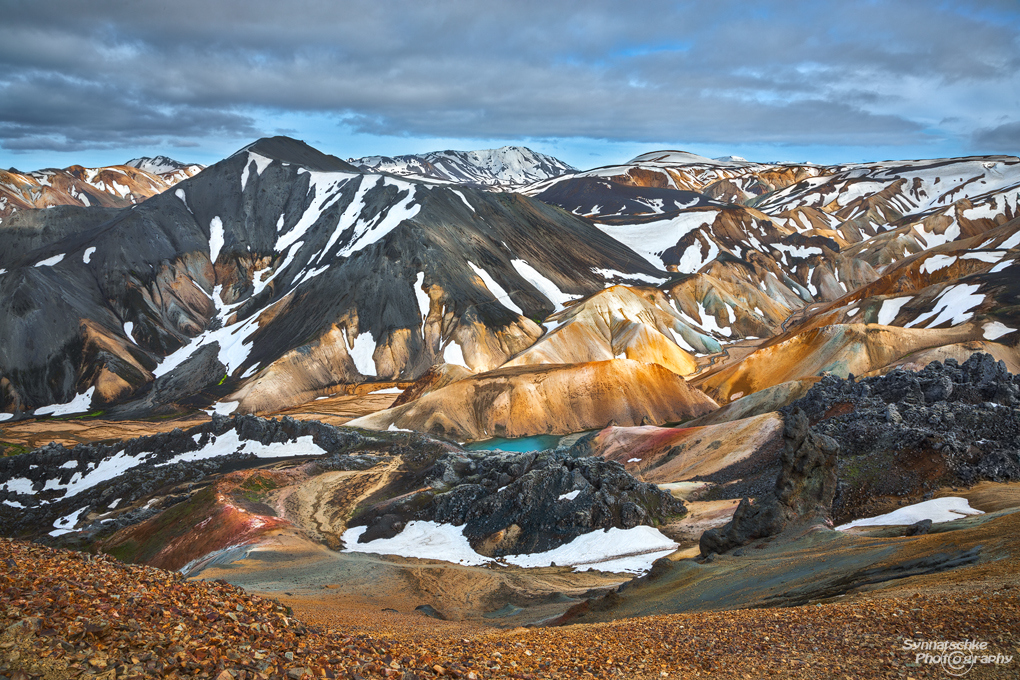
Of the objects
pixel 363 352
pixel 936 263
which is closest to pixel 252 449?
pixel 363 352

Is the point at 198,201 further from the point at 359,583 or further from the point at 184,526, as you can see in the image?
the point at 359,583

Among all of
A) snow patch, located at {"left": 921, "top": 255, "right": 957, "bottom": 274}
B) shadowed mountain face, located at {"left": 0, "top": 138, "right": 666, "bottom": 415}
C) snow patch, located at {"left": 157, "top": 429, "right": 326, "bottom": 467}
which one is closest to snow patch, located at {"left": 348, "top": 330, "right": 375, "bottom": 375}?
shadowed mountain face, located at {"left": 0, "top": 138, "right": 666, "bottom": 415}

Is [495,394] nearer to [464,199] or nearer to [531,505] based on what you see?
[531,505]

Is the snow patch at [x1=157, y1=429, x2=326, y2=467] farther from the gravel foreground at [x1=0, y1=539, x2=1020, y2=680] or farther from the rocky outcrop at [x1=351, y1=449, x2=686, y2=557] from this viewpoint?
the gravel foreground at [x1=0, y1=539, x2=1020, y2=680]

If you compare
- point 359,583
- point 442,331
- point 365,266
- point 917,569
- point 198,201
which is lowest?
point 359,583

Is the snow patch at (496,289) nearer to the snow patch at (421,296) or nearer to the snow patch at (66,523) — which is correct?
the snow patch at (421,296)

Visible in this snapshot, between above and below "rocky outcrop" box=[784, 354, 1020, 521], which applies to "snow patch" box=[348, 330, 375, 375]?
A: above

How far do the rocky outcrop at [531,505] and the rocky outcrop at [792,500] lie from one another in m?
10.0

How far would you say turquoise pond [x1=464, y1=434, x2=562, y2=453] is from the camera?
245 ft

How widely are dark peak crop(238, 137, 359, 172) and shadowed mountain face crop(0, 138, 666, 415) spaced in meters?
2.71

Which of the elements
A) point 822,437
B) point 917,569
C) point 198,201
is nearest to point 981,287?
point 822,437

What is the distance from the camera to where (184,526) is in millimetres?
44594

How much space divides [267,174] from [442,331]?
78635mm

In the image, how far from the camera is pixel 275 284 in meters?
134
